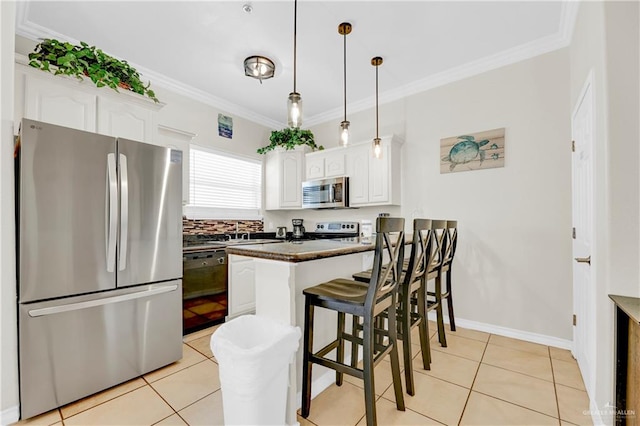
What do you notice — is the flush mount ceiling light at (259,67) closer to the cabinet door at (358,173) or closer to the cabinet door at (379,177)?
the cabinet door at (358,173)

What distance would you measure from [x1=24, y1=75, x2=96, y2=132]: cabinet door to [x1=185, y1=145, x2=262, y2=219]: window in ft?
4.60

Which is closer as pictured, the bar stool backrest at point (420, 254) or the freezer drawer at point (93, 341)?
the freezer drawer at point (93, 341)

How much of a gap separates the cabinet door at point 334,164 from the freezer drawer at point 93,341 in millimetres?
2417

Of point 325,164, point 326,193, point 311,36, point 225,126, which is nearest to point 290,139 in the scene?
point 325,164

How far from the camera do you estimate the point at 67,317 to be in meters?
1.80

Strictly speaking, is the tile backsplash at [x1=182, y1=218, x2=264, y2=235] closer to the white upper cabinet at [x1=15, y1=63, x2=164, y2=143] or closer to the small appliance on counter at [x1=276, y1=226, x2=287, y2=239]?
the small appliance on counter at [x1=276, y1=226, x2=287, y2=239]

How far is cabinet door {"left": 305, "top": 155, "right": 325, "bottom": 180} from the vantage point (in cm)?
414

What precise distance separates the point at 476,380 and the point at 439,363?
0.30m

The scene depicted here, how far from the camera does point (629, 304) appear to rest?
132 centimetres

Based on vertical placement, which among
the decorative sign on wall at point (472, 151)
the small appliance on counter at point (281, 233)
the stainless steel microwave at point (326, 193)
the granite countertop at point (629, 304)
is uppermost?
the decorative sign on wall at point (472, 151)

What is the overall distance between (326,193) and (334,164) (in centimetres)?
42

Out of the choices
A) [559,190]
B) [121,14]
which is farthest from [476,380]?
[121,14]

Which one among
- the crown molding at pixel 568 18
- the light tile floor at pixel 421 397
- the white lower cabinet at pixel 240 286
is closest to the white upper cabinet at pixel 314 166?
the white lower cabinet at pixel 240 286

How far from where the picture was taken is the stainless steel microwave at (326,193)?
3.81 m
